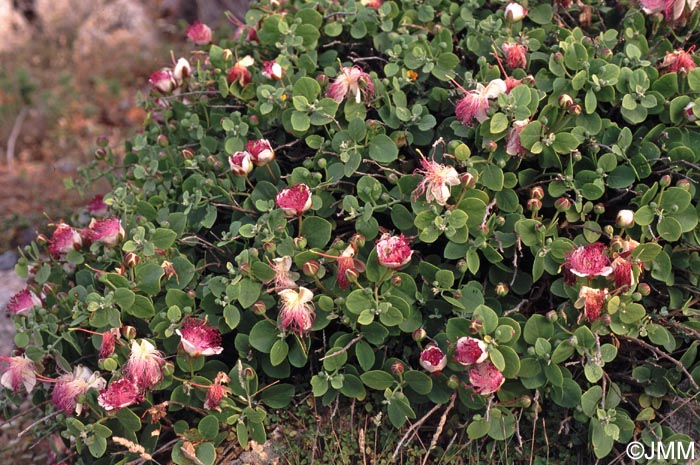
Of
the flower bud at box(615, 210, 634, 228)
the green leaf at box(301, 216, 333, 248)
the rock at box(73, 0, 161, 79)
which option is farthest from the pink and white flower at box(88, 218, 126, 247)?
the rock at box(73, 0, 161, 79)

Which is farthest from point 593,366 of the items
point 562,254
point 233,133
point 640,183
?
point 233,133

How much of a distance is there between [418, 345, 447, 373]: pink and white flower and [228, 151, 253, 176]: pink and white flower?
2.40 ft

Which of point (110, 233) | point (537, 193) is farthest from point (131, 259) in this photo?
point (537, 193)

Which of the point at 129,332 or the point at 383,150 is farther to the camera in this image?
the point at 383,150

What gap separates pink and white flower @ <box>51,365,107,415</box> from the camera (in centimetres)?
199

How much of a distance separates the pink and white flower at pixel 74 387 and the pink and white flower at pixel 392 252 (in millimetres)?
827

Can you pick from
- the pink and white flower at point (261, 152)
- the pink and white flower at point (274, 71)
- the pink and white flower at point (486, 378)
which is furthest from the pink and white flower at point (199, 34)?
the pink and white flower at point (486, 378)

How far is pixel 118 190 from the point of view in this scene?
2410mm

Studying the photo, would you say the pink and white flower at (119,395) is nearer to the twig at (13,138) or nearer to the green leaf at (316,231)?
the green leaf at (316,231)

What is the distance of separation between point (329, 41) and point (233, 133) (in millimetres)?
556

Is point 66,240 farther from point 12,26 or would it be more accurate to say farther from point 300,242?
point 12,26

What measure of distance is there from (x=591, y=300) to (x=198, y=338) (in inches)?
39.6

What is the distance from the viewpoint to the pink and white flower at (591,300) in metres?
1.82

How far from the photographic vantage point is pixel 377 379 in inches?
76.9
